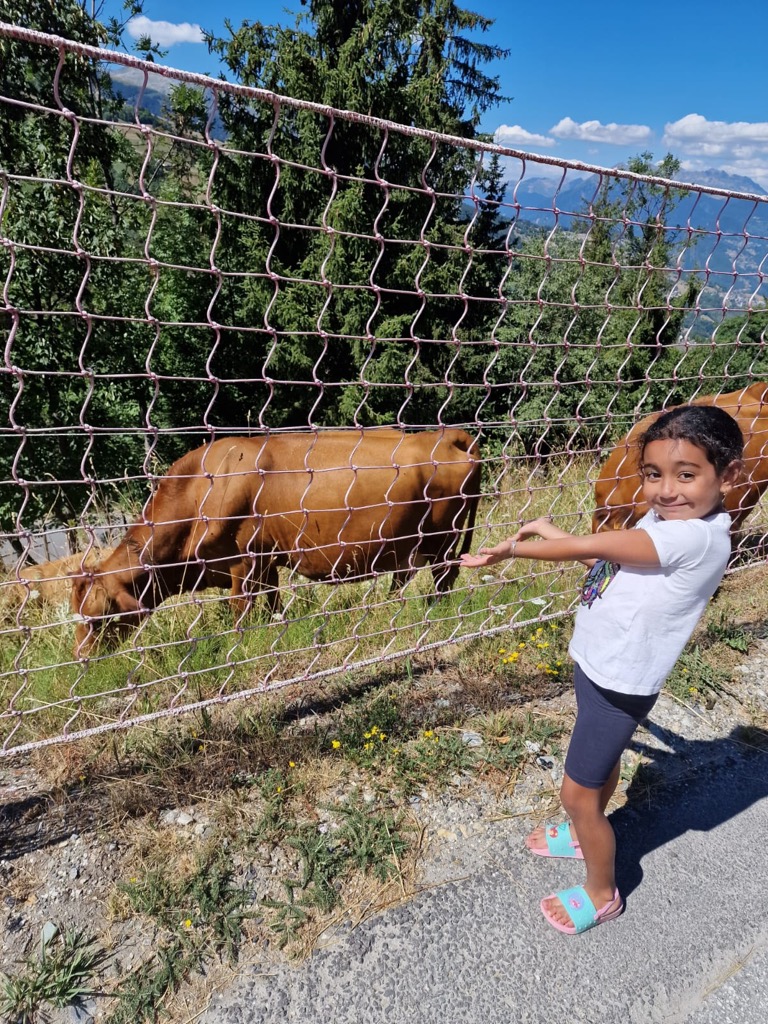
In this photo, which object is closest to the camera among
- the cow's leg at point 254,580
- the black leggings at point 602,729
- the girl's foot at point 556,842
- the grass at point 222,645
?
the black leggings at point 602,729

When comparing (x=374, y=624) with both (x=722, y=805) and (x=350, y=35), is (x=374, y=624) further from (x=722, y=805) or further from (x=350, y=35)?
(x=350, y=35)

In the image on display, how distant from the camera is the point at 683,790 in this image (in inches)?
102

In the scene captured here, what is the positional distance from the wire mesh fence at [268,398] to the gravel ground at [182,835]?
31 centimetres

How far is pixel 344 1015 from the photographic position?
1760 mm

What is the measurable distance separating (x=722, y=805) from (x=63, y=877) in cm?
235

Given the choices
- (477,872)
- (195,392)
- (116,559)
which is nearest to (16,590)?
(116,559)

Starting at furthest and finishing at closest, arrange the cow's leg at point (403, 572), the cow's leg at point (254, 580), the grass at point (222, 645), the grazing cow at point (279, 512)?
the cow's leg at point (403, 572) → the cow's leg at point (254, 580) → the grazing cow at point (279, 512) → the grass at point (222, 645)

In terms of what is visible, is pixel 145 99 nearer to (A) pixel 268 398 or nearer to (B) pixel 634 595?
(A) pixel 268 398

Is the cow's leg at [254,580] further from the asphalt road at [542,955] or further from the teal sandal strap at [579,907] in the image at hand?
the teal sandal strap at [579,907]

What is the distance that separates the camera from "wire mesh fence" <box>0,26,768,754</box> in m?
2.38

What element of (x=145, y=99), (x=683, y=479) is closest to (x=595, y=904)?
(x=683, y=479)

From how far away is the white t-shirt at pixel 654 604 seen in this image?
1.71 metres

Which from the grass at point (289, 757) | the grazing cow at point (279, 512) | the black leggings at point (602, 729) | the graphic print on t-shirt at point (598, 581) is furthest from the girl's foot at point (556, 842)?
the grazing cow at point (279, 512)

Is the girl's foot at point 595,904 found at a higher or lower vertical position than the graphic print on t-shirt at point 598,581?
lower
